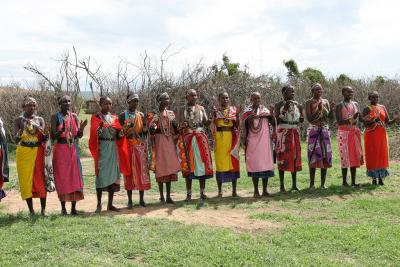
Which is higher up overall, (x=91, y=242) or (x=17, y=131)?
(x=17, y=131)

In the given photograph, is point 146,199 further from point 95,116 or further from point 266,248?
point 266,248

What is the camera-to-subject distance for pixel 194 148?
24.9ft

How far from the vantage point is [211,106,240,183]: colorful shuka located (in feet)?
25.2

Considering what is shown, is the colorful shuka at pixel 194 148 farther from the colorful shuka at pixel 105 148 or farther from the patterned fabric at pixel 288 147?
the patterned fabric at pixel 288 147

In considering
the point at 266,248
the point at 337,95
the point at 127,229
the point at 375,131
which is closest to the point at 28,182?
the point at 127,229

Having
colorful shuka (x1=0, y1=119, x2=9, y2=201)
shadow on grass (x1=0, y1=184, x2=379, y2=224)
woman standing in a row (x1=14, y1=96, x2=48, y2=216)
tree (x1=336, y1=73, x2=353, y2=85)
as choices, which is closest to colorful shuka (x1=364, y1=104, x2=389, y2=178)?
shadow on grass (x1=0, y1=184, x2=379, y2=224)

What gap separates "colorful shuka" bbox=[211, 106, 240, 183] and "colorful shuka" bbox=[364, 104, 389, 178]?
8.63 ft

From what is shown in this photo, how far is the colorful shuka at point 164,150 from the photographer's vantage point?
24.1 feet

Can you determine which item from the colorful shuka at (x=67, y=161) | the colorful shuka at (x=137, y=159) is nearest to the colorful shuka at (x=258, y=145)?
the colorful shuka at (x=137, y=159)

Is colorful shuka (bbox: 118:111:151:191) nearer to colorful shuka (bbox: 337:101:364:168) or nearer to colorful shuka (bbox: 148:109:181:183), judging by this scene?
colorful shuka (bbox: 148:109:181:183)

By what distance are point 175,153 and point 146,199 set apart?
47.5 inches

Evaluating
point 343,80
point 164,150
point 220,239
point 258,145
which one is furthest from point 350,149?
point 343,80

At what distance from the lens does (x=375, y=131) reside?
856 centimetres

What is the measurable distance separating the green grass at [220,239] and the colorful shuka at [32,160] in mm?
406
